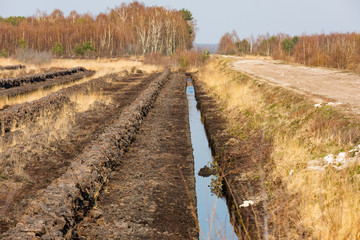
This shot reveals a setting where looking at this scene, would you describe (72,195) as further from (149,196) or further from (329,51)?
(329,51)

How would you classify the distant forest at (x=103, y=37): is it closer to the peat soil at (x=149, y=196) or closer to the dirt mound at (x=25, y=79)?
the dirt mound at (x=25, y=79)

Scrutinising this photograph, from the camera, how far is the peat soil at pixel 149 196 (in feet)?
18.8

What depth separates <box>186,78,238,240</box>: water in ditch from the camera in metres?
5.29

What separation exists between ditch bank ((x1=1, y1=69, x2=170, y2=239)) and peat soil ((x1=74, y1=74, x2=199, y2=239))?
0.56 ft

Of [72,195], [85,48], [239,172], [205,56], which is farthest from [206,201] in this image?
[85,48]

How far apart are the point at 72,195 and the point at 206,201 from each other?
2.46m

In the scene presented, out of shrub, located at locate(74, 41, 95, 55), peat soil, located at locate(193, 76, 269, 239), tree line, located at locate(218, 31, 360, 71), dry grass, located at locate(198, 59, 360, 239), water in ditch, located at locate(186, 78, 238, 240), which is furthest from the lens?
shrub, located at locate(74, 41, 95, 55)

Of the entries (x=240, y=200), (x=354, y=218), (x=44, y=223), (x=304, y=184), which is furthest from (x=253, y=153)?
(x=44, y=223)

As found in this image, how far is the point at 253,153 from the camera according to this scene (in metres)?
8.95

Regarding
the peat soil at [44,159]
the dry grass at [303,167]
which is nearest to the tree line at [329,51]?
the dry grass at [303,167]

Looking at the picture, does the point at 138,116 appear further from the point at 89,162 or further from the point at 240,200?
the point at 240,200

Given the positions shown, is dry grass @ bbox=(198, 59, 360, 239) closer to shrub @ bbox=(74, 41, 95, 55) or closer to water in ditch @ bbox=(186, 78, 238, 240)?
water in ditch @ bbox=(186, 78, 238, 240)

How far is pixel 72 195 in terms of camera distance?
6.02 m

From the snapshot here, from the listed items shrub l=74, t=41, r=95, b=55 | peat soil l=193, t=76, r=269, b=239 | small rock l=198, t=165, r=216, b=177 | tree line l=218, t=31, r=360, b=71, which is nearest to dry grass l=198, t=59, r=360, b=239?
peat soil l=193, t=76, r=269, b=239
